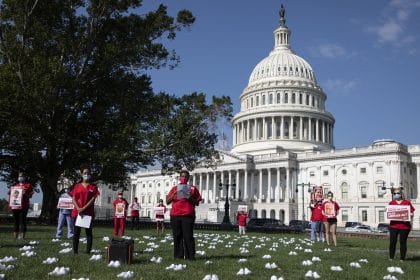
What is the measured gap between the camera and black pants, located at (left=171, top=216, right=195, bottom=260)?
11.9 metres

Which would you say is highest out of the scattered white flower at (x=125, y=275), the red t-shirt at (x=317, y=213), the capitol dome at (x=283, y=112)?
the capitol dome at (x=283, y=112)

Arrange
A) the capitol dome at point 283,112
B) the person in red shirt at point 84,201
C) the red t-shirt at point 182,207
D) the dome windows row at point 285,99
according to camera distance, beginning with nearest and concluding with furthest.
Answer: the red t-shirt at point 182,207 → the person in red shirt at point 84,201 → the capitol dome at point 283,112 → the dome windows row at point 285,99

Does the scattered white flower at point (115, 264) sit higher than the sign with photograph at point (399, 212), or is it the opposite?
the sign with photograph at point (399, 212)

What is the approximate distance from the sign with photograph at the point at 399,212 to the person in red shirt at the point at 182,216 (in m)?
6.18

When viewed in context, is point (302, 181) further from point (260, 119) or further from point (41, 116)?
point (41, 116)

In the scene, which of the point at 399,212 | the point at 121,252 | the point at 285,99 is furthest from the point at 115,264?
the point at 285,99

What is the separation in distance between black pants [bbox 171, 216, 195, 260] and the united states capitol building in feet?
214

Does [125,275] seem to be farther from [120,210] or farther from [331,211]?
[331,211]

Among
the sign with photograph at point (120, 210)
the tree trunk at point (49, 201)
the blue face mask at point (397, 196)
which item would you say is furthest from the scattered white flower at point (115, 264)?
the tree trunk at point (49, 201)

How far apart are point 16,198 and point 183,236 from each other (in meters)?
8.26

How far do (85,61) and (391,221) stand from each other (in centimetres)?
2689

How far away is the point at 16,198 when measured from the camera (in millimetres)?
17234

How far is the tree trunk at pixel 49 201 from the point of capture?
35750mm

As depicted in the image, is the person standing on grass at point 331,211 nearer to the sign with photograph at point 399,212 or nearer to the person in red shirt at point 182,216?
the sign with photograph at point 399,212
